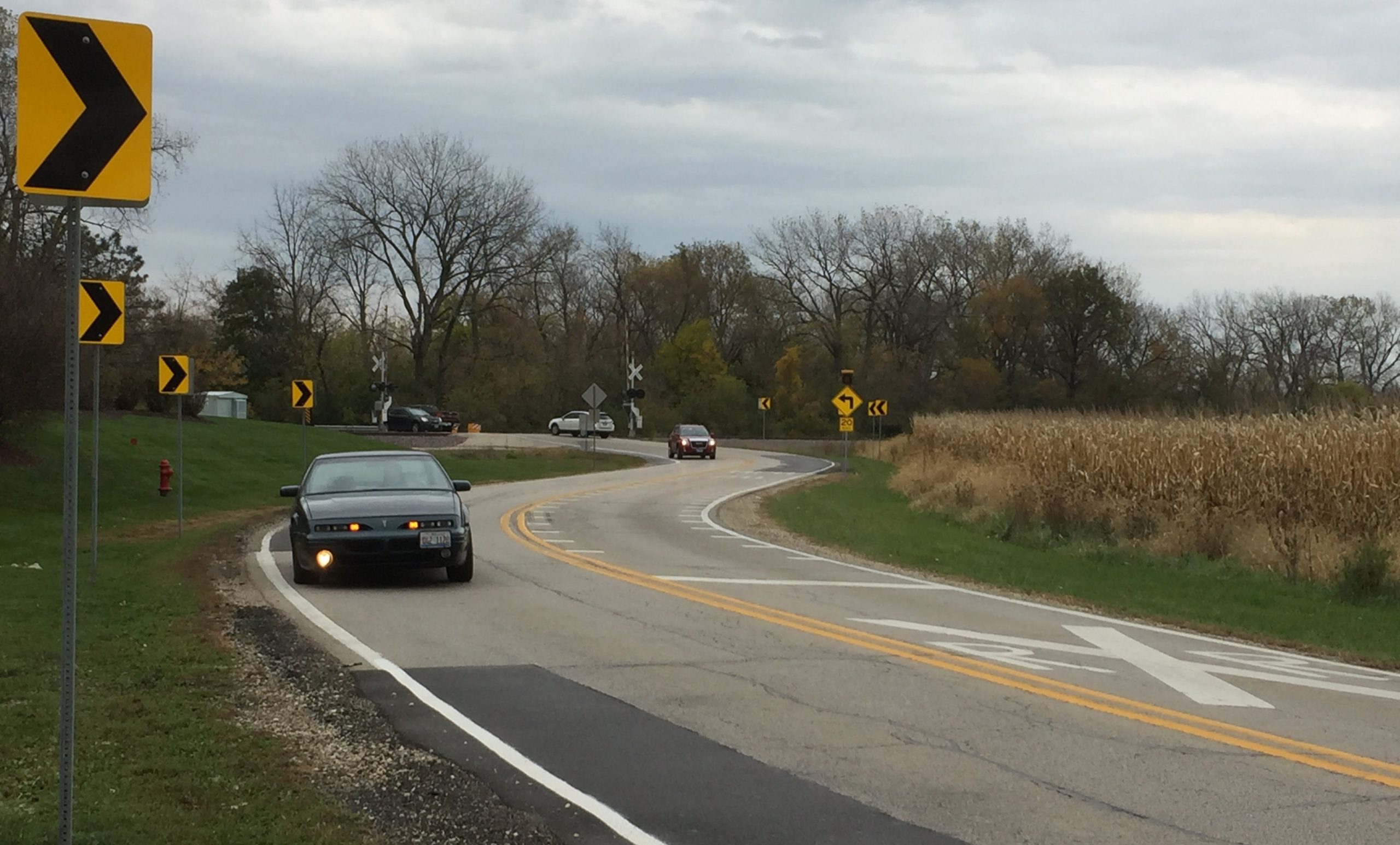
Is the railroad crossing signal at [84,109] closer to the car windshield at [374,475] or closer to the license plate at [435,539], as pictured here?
the license plate at [435,539]

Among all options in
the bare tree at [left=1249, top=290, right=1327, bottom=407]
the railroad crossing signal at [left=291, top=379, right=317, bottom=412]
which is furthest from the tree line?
the railroad crossing signal at [left=291, top=379, right=317, bottom=412]

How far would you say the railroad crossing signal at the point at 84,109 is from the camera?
16.0 ft

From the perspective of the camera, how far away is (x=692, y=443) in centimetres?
5906

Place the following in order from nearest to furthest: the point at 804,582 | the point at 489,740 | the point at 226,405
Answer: the point at 489,740
the point at 804,582
the point at 226,405

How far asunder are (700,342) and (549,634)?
277ft

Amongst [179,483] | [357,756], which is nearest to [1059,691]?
[357,756]

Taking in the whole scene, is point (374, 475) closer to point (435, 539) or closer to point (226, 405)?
point (435, 539)

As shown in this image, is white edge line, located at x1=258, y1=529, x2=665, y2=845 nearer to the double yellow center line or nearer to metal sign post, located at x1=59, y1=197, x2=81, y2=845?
metal sign post, located at x1=59, y1=197, x2=81, y2=845

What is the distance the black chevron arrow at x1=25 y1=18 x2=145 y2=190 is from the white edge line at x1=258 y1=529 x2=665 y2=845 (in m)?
3.37

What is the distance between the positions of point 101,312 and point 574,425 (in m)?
69.0

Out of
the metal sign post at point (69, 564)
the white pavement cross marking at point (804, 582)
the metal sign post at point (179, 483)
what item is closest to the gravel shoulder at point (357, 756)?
the metal sign post at point (69, 564)

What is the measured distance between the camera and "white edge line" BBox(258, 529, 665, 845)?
5945 mm

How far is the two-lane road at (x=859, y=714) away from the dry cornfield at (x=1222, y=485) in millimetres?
7245

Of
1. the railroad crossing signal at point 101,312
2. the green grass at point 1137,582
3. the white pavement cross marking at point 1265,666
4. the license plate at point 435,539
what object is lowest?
the green grass at point 1137,582
